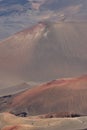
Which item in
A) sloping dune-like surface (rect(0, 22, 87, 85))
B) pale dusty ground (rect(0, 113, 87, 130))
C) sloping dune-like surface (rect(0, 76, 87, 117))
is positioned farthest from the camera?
sloping dune-like surface (rect(0, 22, 87, 85))

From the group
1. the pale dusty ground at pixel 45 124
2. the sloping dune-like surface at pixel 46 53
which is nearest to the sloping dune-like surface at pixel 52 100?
the pale dusty ground at pixel 45 124

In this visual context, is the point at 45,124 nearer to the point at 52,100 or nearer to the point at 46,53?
the point at 52,100

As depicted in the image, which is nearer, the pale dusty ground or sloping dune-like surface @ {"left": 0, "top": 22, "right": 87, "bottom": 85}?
the pale dusty ground

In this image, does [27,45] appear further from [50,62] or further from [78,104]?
[78,104]

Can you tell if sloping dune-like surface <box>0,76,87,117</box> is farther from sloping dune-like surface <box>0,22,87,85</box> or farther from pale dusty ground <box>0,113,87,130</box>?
sloping dune-like surface <box>0,22,87,85</box>

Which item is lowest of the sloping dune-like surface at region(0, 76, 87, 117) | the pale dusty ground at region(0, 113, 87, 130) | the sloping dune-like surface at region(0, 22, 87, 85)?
the pale dusty ground at region(0, 113, 87, 130)

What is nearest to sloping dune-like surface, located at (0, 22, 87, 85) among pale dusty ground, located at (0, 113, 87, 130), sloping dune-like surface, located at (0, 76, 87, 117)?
sloping dune-like surface, located at (0, 76, 87, 117)

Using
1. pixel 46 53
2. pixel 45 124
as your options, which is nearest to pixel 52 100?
pixel 45 124
